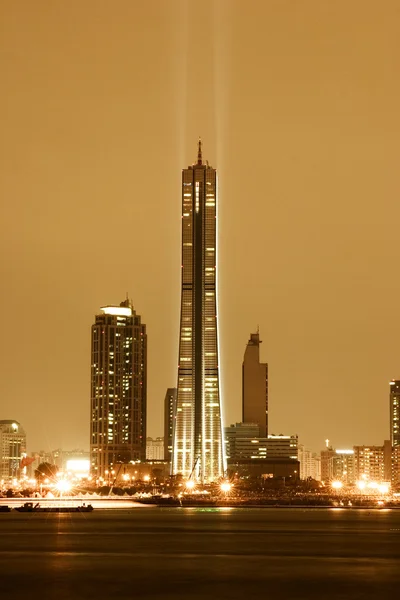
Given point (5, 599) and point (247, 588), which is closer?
point (5, 599)

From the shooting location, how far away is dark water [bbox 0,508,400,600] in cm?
7731

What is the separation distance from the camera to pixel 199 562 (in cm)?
9644

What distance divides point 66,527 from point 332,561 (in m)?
59.9

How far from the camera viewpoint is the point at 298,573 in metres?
87.9

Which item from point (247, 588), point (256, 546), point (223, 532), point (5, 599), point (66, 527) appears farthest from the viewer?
point (66, 527)

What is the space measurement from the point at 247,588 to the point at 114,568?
15.7 meters

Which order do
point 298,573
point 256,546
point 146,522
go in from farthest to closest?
point 146,522 < point 256,546 < point 298,573

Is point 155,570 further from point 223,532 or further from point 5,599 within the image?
point 223,532

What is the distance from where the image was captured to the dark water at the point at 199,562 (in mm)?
77312

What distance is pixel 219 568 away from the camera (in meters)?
91.0

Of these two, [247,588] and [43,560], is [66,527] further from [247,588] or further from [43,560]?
[247,588]

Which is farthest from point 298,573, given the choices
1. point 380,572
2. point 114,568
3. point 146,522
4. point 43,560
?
point 146,522

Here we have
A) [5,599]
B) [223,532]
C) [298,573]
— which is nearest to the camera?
[5,599]

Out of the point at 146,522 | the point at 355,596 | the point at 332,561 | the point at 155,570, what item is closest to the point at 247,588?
the point at 355,596
